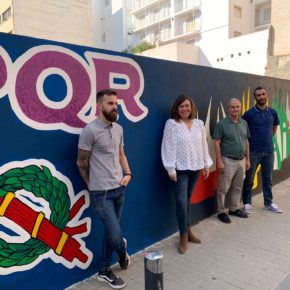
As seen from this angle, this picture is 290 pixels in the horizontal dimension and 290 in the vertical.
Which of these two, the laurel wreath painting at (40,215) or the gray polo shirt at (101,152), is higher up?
the gray polo shirt at (101,152)

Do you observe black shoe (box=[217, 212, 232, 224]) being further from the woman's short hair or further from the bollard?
the bollard

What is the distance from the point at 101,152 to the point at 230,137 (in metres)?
2.35

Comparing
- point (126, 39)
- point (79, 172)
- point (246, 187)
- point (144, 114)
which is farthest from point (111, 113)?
point (126, 39)

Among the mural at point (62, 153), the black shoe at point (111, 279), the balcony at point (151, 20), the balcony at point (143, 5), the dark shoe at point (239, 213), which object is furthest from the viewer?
the balcony at point (143, 5)

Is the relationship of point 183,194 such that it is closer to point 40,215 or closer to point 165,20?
point 40,215

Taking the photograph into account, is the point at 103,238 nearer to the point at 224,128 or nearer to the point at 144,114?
the point at 144,114

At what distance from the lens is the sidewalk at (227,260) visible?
330 cm

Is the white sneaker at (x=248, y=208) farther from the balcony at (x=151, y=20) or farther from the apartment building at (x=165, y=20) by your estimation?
the balcony at (x=151, y=20)

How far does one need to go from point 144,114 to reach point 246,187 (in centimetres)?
251

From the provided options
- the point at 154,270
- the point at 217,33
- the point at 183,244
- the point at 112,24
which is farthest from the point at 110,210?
the point at 112,24

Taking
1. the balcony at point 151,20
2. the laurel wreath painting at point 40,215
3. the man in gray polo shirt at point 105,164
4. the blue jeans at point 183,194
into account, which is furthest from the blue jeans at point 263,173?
the balcony at point 151,20

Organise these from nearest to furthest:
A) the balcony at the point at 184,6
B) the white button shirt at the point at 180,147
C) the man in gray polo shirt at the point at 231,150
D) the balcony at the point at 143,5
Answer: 1. the white button shirt at the point at 180,147
2. the man in gray polo shirt at the point at 231,150
3. the balcony at the point at 184,6
4. the balcony at the point at 143,5

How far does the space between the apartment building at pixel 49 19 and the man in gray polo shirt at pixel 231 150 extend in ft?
113

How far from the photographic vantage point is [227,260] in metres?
3.79
